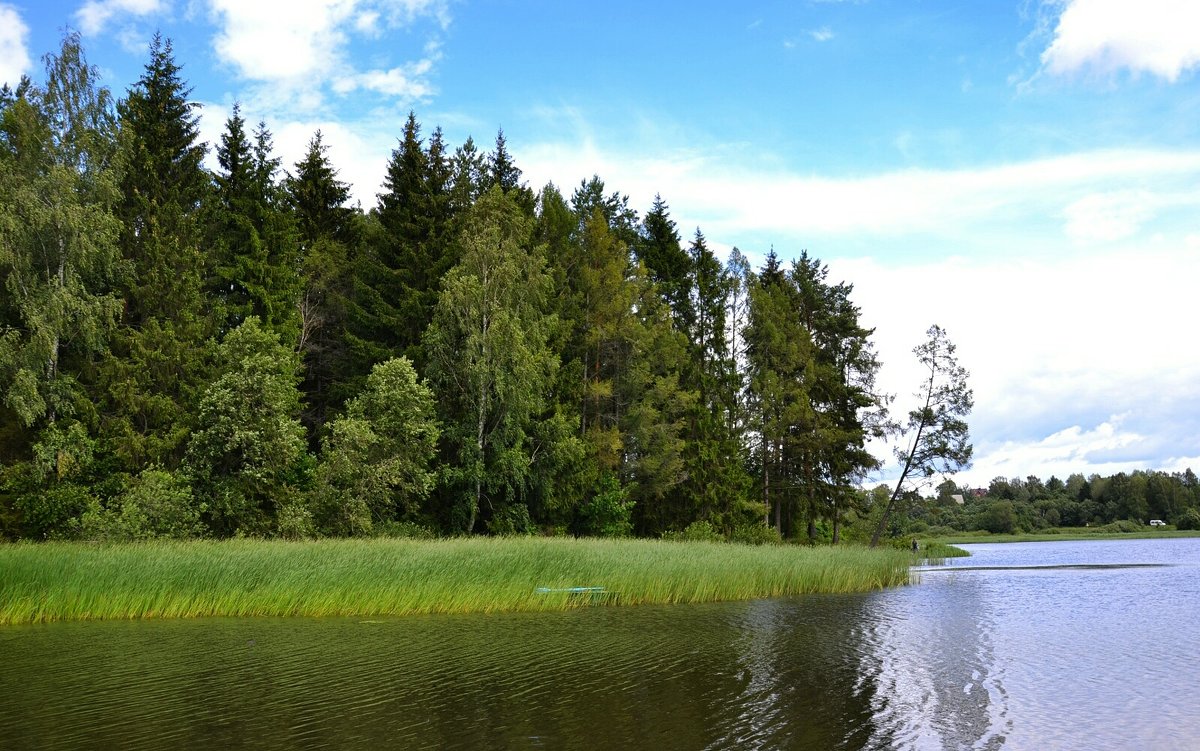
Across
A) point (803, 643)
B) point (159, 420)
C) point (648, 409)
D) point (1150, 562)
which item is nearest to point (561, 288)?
point (648, 409)

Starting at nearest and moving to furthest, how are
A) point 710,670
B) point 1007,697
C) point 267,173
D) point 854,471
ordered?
point 1007,697
point 710,670
point 267,173
point 854,471

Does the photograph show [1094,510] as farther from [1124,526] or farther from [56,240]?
[56,240]

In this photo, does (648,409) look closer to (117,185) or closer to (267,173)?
(267,173)

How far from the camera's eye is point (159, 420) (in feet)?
117

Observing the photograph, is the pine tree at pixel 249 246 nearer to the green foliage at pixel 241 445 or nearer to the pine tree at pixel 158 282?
the pine tree at pixel 158 282

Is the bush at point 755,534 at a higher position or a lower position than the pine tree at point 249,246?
lower

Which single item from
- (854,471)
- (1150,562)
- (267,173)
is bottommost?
(1150,562)

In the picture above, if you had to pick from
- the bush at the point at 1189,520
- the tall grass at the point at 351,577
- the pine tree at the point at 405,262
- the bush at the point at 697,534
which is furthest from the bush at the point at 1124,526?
the pine tree at the point at 405,262

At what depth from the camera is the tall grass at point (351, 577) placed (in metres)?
21.5

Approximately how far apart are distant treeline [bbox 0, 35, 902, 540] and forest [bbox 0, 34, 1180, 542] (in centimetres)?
15

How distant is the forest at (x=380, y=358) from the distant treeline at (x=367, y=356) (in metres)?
0.15

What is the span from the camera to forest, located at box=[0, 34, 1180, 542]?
1348 inches

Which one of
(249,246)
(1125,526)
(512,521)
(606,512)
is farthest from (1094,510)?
(249,246)

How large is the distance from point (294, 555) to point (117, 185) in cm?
2347
